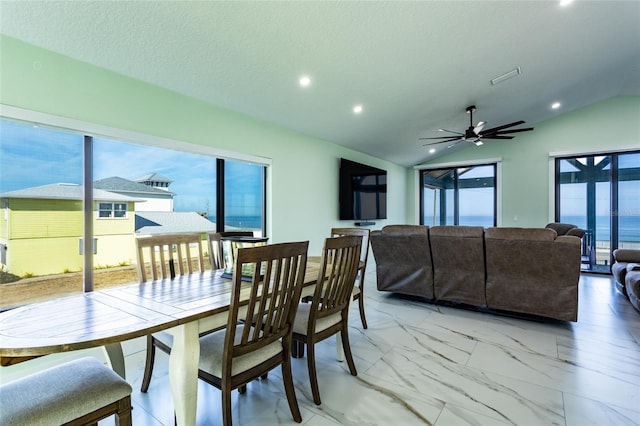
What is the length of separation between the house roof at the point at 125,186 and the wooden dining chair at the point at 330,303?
6.83ft

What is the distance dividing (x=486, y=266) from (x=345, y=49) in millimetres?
2752

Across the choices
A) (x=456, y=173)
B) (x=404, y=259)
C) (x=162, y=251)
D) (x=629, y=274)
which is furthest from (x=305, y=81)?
(x=456, y=173)

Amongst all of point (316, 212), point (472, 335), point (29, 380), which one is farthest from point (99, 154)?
point (472, 335)

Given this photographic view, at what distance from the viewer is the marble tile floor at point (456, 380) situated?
176 centimetres

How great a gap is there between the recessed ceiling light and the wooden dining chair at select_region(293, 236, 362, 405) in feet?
6.91

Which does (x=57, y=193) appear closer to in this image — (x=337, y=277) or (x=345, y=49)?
(x=337, y=277)

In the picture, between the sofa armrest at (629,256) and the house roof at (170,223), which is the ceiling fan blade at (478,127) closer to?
the sofa armrest at (629,256)

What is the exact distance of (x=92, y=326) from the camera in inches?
47.2

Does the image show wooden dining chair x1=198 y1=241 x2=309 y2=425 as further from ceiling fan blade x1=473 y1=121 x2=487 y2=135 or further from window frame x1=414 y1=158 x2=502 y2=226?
window frame x1=414 y1=158 x2=502 y2=226

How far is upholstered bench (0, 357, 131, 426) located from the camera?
1056 mm

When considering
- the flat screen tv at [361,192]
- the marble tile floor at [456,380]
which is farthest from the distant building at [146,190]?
the flat screen tv at [361,192]

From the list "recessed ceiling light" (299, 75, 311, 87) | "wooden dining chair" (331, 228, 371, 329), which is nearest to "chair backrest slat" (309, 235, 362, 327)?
"wooden dining chair" (331, 228, 371, 329)

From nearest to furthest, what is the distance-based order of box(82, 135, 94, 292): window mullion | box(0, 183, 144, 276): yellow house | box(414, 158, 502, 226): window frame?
1. box(0, 183, 144, 276): yellow house
2. box(82, 135, 94, 292): window mullion
3. box(414, 158, 502, 226): window frame

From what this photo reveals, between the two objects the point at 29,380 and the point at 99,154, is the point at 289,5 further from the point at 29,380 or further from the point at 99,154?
the point at 29,380
